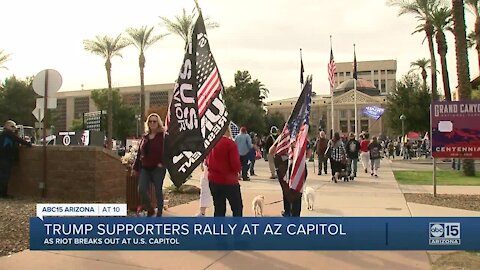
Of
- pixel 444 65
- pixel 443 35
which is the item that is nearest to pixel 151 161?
pixel 444 65

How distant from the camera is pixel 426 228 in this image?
213 inches

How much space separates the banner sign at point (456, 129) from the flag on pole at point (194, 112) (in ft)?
23.7

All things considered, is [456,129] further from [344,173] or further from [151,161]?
[151,161]

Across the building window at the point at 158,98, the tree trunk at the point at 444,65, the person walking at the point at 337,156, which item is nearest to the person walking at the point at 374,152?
the person walking at the point at 337,156

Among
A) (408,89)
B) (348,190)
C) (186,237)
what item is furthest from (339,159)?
(408,89)

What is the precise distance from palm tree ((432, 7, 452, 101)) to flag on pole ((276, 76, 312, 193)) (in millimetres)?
25020

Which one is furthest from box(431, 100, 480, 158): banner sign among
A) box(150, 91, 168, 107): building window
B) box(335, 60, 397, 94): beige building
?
box(335, 60, 397, 94): beige building

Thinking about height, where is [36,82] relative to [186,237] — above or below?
above

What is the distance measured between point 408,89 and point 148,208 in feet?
133

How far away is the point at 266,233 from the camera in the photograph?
18.7 feet

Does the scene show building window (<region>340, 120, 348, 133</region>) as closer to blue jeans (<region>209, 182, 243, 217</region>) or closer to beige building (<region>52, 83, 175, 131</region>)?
beige building (<region>52, 83, 175, 131</region>)

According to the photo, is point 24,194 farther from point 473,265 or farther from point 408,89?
point 408,89

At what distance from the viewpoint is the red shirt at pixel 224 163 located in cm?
584

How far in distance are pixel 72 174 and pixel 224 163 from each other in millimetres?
5381
